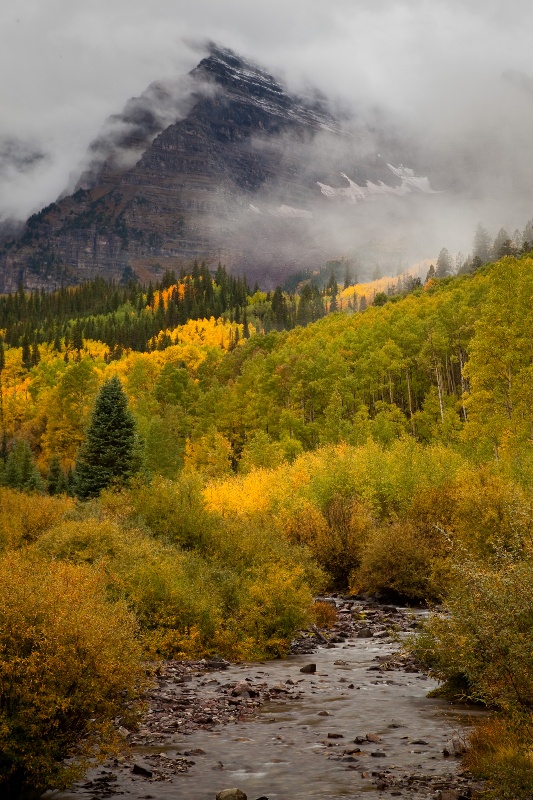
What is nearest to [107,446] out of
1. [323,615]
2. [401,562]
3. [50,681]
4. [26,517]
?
[26,517]

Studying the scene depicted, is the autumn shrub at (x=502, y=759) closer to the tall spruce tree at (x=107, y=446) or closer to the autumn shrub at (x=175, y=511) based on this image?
the autumn shrub at (x=175, y=511)

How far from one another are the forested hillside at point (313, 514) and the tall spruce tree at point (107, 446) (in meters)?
0.18

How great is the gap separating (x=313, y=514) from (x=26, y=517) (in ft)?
55.3

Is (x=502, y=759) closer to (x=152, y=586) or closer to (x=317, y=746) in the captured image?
(x=317, y=746)

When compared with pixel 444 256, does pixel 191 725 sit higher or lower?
lower

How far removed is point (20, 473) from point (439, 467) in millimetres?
60578

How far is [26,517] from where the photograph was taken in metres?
40.2

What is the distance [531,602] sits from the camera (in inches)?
499

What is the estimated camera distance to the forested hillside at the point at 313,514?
13250 mm

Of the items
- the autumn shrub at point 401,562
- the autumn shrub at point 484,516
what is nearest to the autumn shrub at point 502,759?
the autumn shrub at point 484,516

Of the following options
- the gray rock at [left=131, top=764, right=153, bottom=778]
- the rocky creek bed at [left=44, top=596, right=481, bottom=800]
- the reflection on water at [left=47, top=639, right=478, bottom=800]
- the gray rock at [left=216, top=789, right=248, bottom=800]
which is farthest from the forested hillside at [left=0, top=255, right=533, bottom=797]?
the gray rock at [left=216, top=789, right=248, bottom=800]

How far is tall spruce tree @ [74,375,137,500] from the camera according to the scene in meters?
57.9

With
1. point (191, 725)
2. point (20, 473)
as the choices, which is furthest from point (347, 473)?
point (20, 473)

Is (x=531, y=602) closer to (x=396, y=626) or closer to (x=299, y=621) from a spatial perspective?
(x=299, y=621)
